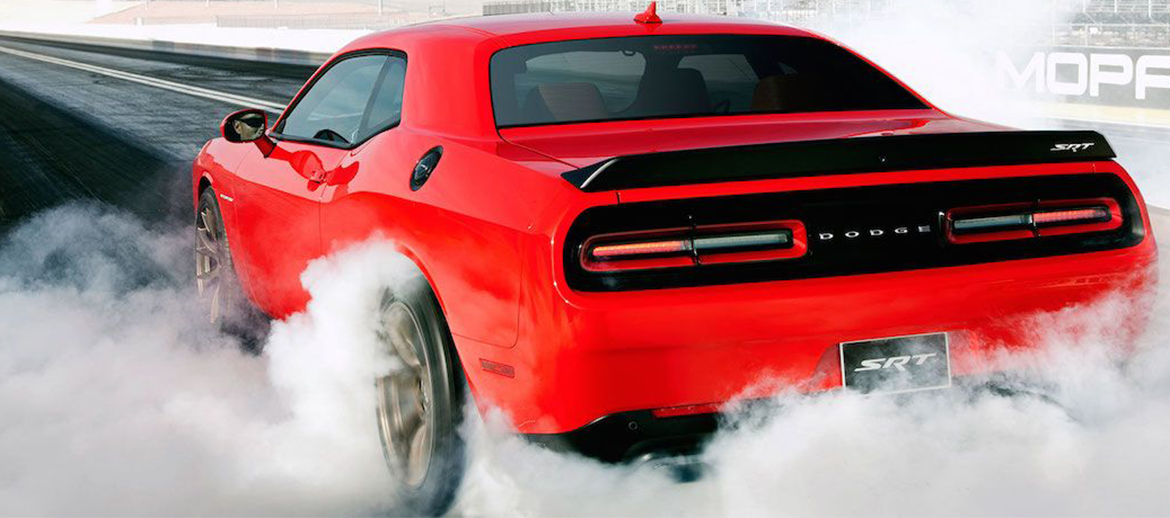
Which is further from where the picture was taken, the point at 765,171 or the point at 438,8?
the point at 438,8

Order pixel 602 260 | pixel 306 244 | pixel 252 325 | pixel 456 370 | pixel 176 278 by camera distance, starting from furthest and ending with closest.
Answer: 1. pixel 176 278
2. pixel 252 325
3. pixel 306 244
4. pixel 456 370
5. pixel 602 260

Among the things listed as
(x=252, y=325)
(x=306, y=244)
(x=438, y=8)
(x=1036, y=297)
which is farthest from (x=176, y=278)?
(x=438, y=8)

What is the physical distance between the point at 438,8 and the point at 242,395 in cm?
10612

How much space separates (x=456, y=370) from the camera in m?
3.62

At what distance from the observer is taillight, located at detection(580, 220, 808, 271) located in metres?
3.21

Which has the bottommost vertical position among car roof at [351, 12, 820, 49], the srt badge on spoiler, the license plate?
the license plate

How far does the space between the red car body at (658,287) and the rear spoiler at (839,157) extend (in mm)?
14

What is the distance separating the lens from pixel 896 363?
330cm

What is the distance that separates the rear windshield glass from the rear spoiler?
2.84 ft

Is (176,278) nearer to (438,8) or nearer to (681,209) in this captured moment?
(681,209)

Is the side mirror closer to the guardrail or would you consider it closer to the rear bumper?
the rear bumper

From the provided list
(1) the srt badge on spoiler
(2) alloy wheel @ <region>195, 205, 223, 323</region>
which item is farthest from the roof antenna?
(2) alloy wheel @ <region>195, 205, 223, 323</region>

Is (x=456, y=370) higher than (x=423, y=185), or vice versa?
(x=423, y=185)

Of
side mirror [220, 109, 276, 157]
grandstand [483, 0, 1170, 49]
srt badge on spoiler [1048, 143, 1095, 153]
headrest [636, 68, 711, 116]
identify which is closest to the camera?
srt badge on spoiler [1048, 143, 1095, 153]
